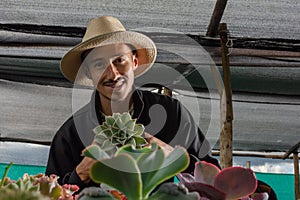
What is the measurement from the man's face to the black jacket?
0.06m

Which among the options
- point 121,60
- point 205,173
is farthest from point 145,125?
point 205,173

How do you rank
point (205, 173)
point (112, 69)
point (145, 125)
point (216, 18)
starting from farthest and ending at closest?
1. point (216, 18)
2. point (112, 69)
3. point (145, 125)
4. point (205, 173)

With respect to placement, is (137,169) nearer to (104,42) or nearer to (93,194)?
(93,194)

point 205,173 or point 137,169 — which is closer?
point 137,169

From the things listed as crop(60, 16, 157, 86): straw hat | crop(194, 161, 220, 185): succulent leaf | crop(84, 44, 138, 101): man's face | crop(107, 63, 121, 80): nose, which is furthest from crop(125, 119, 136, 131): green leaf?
crop(60, 16, 157, 86): straw hat

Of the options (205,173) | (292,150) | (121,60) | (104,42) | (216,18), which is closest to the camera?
(205,173)

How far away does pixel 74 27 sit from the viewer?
3.20 meters

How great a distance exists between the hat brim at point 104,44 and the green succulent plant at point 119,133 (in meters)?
1.20

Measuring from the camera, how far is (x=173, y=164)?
294 millimetres

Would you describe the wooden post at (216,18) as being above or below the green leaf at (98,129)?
above

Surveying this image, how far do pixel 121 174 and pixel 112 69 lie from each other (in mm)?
1273

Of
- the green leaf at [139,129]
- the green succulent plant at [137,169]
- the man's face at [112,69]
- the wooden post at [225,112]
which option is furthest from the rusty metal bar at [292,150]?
the green succulent plant at [137,169]

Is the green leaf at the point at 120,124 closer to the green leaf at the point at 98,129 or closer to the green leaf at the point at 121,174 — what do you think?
the green leaf at the point at 98,129

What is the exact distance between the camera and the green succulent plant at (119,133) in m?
0.51
